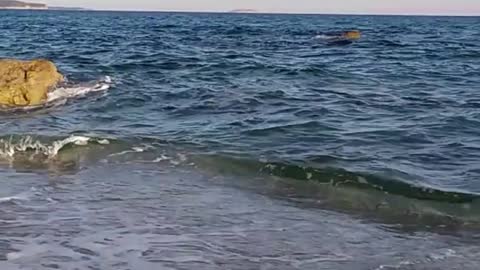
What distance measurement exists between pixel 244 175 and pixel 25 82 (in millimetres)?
7619

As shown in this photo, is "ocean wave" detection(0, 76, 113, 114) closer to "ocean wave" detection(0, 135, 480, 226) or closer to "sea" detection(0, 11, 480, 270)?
"sea" detection(0, 11, 480, 270)

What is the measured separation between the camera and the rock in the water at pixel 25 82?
16047 mm

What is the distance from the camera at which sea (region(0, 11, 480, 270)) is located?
7.03m

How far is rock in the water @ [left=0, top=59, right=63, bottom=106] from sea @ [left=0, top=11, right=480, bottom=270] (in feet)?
1.20

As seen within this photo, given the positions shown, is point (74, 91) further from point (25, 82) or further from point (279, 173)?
point (279, 173)

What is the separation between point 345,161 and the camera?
→ 438 inches

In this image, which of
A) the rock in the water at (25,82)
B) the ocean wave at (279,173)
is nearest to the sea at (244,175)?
the ocean wave at (279,173)

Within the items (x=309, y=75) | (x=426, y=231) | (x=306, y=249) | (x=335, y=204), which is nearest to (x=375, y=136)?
(x=335, y=204)

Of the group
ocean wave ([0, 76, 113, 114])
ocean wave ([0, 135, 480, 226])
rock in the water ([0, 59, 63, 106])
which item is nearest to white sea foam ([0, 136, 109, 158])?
ocean wave ([0, 135, 480, 226])

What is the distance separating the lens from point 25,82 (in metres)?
16.3

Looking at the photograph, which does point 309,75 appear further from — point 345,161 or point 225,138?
point 345,161

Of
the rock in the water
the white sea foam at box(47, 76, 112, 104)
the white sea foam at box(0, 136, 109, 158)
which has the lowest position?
the white sea foam at box(47, 76, 112, 104)

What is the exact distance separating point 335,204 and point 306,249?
76.6 inches

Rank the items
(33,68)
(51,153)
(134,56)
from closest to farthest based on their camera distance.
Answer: (51,153) < (33,68) < (134,56)
